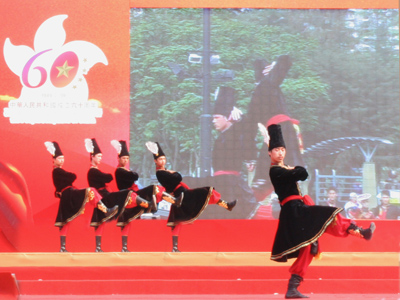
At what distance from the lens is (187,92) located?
8.46 metres

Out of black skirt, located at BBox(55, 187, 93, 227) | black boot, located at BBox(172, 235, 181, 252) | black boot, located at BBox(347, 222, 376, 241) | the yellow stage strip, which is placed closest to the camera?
black boot, located at BBox(347, 222, 376, 241)

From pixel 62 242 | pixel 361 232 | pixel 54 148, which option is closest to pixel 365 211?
pixel 361 232

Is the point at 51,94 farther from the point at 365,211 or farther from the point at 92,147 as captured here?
the point at 365,211

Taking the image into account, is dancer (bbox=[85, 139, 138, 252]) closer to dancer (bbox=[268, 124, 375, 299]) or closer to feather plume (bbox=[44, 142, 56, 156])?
feather plume (bbox=[44, 142, 56, 156])

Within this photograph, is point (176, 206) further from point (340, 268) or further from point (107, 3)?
point (107, 3)

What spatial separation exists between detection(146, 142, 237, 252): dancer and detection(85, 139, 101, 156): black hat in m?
0.57

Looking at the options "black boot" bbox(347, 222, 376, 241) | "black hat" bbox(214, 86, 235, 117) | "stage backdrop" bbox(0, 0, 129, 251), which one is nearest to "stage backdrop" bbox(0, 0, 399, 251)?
"stage backdrop" bbox(0, 0, 129, 251)

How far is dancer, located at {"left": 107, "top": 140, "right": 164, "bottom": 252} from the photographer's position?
7.95m

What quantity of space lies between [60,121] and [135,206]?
138cm

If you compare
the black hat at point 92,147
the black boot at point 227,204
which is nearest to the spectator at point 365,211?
the black boot at point 227,204

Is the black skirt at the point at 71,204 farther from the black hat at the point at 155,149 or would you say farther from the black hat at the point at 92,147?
the black hat at the point at 155,149

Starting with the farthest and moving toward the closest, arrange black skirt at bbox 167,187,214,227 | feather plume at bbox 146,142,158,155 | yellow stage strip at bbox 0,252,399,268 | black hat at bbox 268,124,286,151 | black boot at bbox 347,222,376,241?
feather plume at bbox 146,142,158,155, black skirt at bbox 167,187,214,227, yellow stage strip at bbox 0,252,399,268, black hat at bbox 268,124,286,151, black boot at bbox 347,222,376,241

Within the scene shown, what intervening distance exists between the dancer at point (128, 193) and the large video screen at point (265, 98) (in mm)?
247

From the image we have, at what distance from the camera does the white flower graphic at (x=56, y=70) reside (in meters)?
8.49
